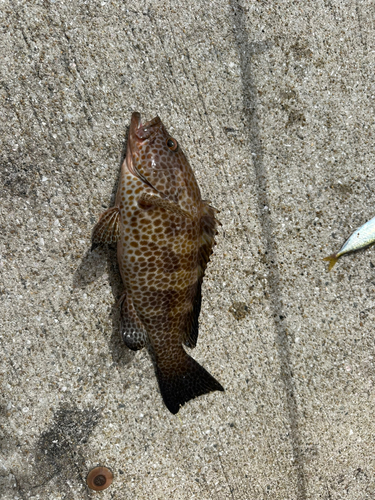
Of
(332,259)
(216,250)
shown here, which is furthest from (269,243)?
(332,259)

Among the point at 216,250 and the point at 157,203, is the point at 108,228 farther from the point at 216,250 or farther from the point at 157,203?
the point at 216,250

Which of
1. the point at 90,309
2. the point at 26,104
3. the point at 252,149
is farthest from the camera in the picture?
the point at 252,149

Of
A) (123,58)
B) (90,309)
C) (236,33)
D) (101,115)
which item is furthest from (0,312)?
(236,33)

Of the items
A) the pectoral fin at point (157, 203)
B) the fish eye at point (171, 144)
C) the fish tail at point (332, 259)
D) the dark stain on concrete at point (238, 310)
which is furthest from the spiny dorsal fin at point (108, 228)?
the fish tail at point (332, 259)

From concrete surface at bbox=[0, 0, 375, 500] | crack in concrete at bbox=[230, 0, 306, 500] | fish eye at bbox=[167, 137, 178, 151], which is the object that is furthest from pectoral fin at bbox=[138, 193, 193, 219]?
crack in concrete at bbox=[230, 0, 306, 500]

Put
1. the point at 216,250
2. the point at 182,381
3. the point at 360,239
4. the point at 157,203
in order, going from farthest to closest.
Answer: the point at 360,239 → the point at 216,250 → the point at 182,381 → the point at 157,203

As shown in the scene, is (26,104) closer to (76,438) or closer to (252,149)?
(252,149)

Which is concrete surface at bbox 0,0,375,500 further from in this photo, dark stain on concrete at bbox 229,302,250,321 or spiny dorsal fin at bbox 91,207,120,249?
spiny dorsal fin at bbox 91,207,120,249
